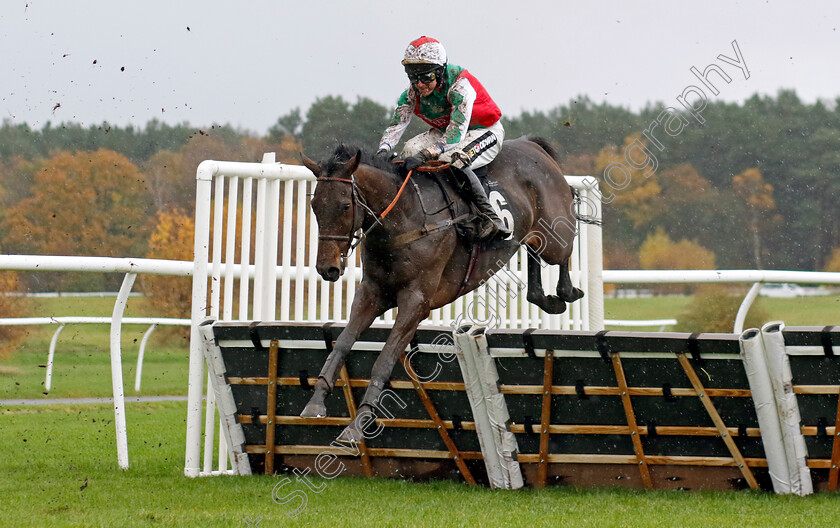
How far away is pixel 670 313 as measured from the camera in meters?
22.6

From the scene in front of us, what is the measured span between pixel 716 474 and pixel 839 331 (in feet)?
3.18

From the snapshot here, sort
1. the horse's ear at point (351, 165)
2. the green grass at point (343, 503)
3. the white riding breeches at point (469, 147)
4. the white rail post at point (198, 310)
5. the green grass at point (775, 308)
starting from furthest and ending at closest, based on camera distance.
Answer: the green grass at point (775, 308) < the white rail post at point (198, 310) < the white riding breeches at point (469, 147) < the horse's ear at point (351, 165) < the green grass at point (343, 503)

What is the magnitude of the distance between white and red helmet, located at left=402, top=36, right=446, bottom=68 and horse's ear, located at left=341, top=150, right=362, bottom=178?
0.71 metres

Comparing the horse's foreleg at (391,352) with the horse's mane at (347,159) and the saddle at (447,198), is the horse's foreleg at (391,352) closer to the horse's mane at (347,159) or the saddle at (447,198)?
the saddle at (447,198)

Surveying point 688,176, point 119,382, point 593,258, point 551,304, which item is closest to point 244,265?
point 119,382

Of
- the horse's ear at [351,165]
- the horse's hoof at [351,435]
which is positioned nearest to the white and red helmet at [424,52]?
the horse's ear at [351,165]

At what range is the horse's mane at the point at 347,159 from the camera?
5.00 m

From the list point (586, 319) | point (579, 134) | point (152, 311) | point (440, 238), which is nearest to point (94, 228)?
point (152, 311)

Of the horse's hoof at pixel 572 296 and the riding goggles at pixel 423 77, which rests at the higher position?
the riding goggles at pixel 423 77

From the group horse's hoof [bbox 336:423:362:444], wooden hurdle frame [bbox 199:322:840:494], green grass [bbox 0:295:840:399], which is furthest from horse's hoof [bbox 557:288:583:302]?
green grass [bbox 0:295:840:399]

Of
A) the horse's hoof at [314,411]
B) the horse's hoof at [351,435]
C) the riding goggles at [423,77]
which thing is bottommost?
the horse's hoof at [351,435]

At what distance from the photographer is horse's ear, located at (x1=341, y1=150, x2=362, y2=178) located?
4.98 metres

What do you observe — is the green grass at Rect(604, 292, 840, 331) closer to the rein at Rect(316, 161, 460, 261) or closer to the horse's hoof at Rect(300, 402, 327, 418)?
the rein at Rect(316, 161, 460, 261)

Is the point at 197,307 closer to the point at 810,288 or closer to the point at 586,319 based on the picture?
the point at 586,319
